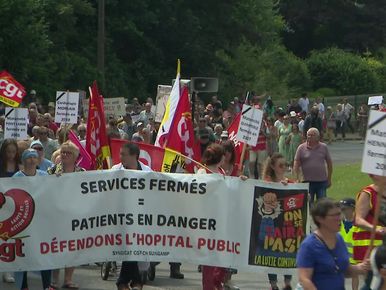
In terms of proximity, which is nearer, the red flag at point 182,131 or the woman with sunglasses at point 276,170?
the woman with sunglasses at point 276,170

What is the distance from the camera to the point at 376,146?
895 cm

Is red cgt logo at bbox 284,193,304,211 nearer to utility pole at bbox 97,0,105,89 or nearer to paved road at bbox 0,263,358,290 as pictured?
paved road at bbox 0,263,358,290

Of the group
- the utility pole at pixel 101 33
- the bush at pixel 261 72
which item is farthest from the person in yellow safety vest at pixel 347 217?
the bush at pixel 261 72

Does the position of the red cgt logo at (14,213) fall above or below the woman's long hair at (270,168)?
below

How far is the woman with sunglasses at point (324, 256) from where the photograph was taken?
27.2 feet

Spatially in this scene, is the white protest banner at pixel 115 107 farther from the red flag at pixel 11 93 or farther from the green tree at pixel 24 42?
the green tree at pixel 24 42

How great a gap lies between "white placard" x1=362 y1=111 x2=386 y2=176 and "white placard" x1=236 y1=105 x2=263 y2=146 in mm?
6749

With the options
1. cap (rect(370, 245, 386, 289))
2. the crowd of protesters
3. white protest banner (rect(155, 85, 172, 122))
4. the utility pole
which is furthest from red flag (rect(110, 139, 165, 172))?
the utility pole

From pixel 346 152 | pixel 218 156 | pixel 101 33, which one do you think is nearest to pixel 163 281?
pixel 218 156

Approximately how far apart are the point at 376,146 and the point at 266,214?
3346 mm

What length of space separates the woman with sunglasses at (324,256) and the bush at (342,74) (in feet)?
172

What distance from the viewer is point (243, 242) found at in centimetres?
1212

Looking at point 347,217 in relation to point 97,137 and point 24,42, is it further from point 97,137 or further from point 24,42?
point 24,42

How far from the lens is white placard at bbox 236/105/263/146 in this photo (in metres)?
15.9
